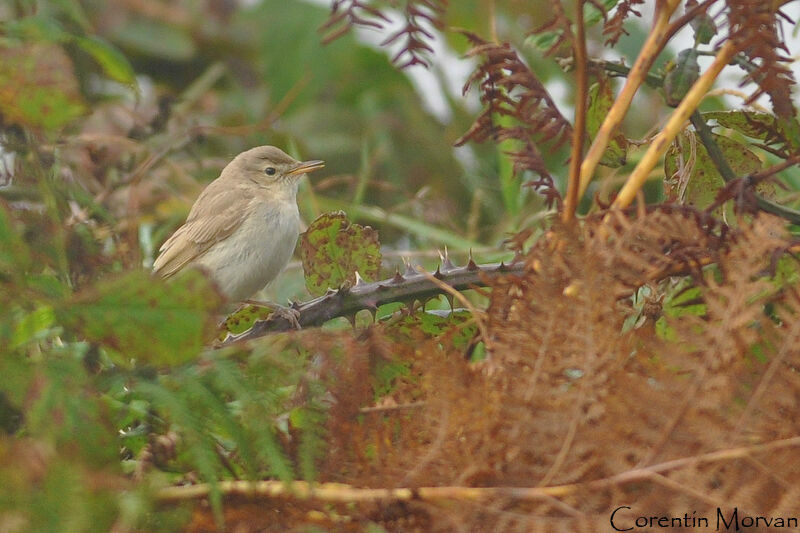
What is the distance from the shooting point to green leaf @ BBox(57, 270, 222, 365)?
929mm

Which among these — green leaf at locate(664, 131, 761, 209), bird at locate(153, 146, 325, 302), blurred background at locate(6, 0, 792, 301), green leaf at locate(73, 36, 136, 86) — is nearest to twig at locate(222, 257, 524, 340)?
green leaf at locate(664, 131, 761, 209)

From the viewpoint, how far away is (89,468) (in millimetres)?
897

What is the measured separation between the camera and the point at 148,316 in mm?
935

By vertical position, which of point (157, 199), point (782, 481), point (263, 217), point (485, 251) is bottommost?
point (263, 217)

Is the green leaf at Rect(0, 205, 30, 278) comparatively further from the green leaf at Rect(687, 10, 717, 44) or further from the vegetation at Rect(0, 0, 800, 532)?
the green leaf at Rect(687, 10, 717, 44)

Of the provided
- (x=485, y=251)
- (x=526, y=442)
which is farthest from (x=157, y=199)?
(x=526, y=442)

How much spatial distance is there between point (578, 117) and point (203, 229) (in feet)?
9.00

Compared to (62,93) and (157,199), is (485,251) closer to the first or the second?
(157,199)

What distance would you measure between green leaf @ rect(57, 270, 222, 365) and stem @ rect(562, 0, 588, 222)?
424 millimetres

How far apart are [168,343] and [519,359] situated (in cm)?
34

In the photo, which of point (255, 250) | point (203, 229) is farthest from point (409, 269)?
point (203, 229)

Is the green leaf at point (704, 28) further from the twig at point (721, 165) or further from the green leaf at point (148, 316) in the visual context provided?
the green leaf at point (148, 316)

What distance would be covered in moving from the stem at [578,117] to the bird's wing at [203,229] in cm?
259

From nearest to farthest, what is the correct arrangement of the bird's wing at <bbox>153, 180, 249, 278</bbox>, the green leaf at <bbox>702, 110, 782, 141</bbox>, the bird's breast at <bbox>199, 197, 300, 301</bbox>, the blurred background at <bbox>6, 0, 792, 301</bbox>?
the green leaf at <bbox>702, 110, 782, 141</bbox>, the blurred background at <bbox>6, 0, 792, 301</bbox>, the bird's breast at <bbox>199, 197, 300, 301</bbox>, the bird's wing at <bbox>153, 180, 249, 278</bbox>
